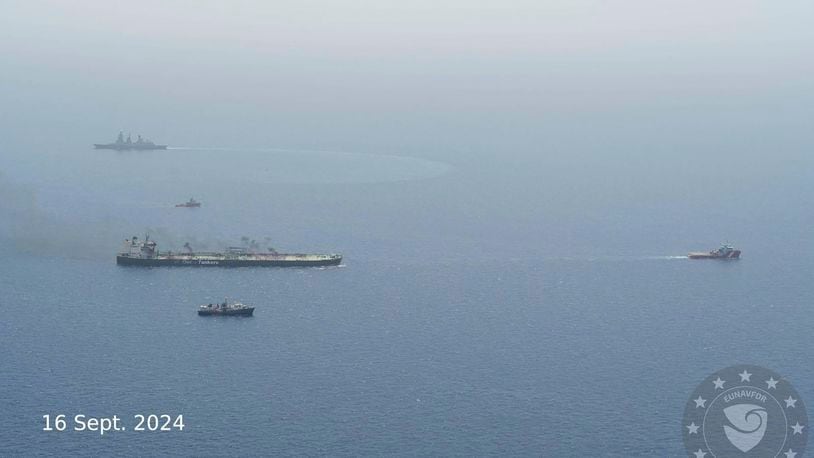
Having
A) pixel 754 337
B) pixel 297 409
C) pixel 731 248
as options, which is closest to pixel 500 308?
pixel 754 337

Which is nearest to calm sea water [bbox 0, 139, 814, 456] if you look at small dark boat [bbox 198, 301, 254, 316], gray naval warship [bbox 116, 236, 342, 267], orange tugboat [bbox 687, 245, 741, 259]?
small dark boat [bbox 198, 301, 254, 316]

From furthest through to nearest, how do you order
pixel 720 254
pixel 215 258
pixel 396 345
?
pixel 720 254
pixel 215 258
pixel 396 345

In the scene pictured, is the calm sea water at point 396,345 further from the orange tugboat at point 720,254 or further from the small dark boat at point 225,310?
the orange tugboat at point 720,254

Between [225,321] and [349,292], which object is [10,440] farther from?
[349,292]

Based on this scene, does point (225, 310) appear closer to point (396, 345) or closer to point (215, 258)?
point (396, 345)

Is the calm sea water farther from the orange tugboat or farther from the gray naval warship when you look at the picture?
the gray naval warship

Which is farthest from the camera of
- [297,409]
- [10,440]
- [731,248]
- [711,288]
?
[731,248]

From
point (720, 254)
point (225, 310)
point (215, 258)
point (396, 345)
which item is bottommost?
point (396, 345)

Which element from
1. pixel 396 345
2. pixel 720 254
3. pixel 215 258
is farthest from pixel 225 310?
pixel 720 254
